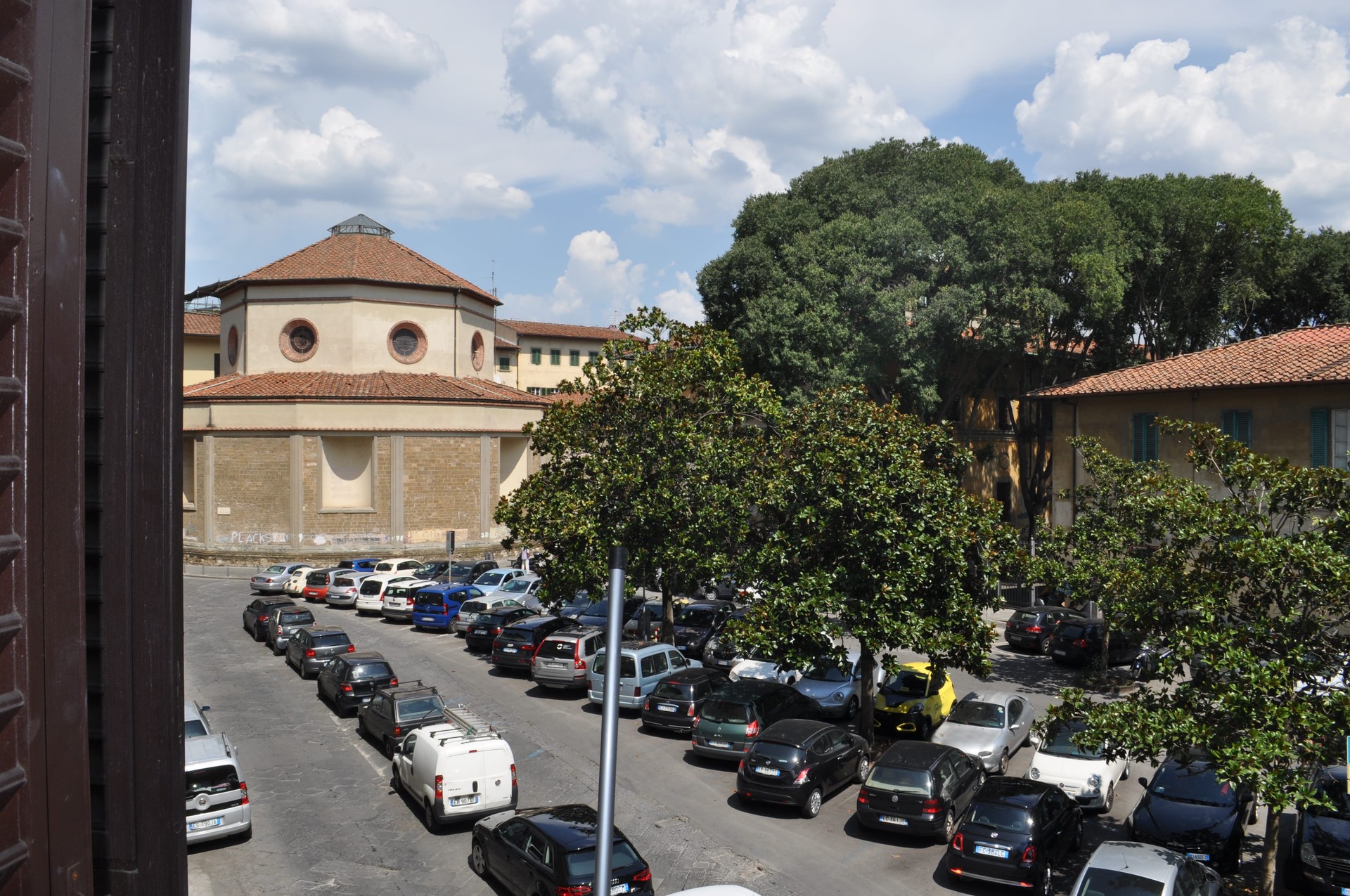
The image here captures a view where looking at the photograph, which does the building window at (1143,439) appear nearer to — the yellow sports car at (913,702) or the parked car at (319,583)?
the yellow sports car at (913,702)

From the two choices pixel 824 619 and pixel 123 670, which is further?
pixel 824 619

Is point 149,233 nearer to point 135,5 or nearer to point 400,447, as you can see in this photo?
point 135,5

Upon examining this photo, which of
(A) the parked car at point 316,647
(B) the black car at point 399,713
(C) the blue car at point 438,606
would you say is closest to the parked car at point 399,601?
(C) the blue car at point 438,606

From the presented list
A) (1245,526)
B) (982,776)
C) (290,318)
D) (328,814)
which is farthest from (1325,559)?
(290,318)

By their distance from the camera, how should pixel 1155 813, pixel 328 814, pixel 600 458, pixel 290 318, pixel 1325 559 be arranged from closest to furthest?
1. pixel 1325 559
2. pixel 1155 813
3. pixel 328 814
4. pixel 600 458
5. pixel 290 318

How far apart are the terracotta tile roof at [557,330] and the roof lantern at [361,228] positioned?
23173 mm

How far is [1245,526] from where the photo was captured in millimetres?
12156

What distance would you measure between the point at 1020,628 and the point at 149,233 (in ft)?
98.2

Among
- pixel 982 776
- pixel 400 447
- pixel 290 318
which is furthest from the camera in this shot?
pixel 290 318

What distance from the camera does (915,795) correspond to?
14484 mm

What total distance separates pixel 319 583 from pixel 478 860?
87.3ft

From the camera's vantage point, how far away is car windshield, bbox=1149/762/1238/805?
14.6 meters

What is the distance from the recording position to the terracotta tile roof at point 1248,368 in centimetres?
2741

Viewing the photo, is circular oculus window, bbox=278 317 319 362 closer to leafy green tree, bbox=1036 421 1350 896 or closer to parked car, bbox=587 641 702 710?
parked car, bbox=587 641 702 710
